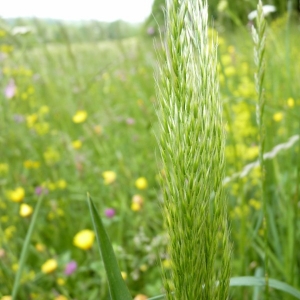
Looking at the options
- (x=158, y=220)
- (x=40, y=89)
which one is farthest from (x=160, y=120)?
(x=40, y=89)

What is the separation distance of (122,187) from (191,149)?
1566 mm

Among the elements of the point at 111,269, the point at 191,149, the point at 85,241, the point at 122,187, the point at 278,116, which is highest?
the point at 191,149

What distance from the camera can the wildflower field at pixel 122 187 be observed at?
111 cm

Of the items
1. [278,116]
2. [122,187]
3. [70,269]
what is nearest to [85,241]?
[70,269]

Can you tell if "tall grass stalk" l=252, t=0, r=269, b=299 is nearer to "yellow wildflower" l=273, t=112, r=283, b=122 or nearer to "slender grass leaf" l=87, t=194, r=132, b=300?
"slender grass leaf" l=87, t=194, r=132, b=300

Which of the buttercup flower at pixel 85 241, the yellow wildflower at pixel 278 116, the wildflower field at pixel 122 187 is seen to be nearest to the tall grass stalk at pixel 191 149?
the wildflower field at pixel 122 187

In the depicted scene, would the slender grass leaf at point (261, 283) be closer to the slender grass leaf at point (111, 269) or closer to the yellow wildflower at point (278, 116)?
the slender grass leaf at point (111, 269)

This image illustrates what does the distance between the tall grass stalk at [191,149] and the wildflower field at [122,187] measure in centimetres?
6

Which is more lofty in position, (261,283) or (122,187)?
(261,283)

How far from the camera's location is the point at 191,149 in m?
0.43

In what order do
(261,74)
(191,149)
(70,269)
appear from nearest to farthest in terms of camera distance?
(191,149) < (261,74) < (70,269)

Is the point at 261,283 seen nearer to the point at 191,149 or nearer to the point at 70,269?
the point at 191,149

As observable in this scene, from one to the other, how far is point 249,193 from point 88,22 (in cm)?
239

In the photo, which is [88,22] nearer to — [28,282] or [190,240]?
[28,282]
